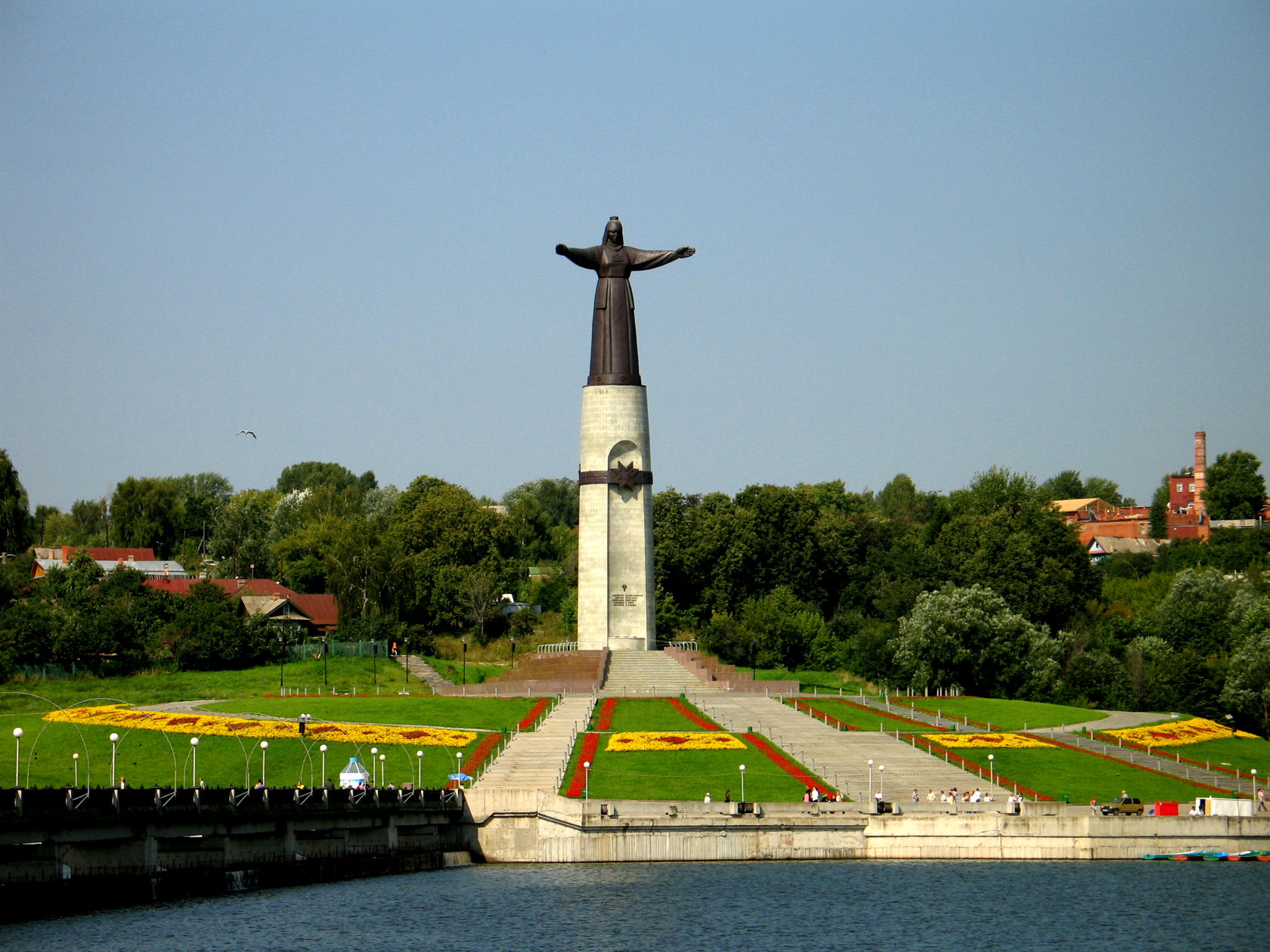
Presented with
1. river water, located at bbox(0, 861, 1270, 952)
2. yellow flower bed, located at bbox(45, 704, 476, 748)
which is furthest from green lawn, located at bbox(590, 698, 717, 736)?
river water, located at bbox(0, 861, 1270, 952)

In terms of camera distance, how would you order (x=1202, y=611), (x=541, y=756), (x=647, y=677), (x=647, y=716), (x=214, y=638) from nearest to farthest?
(x=541, y=756) → (x=647, y=716) → (x=647, y=677) → (x=214, y=638) → (x=1202, y=611)

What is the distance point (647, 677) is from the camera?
87.5 metres

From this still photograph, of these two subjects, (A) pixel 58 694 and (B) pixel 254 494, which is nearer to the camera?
(A) pixel 58 694

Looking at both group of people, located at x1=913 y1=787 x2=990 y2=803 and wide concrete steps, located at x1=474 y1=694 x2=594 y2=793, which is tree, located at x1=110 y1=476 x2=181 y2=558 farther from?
group of people, located at x1=913 y1=787 x2=990 y2=803

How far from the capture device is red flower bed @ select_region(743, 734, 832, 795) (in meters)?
60.3

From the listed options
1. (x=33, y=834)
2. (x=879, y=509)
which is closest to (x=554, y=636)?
(x=33, y=834)

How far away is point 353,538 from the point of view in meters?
110

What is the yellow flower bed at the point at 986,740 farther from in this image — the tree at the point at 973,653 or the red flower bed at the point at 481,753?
the tree at the point at 973,653

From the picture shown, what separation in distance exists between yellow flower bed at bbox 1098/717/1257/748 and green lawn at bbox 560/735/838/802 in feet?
49.0

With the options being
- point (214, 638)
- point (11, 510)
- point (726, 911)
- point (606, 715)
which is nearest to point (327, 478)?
point (11, 510)

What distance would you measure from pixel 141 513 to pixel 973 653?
86.2 meters

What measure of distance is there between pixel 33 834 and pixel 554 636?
200ft

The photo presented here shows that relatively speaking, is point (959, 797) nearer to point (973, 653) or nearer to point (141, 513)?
point (973, 653)

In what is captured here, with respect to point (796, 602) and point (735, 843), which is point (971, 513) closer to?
point (796, 602)
